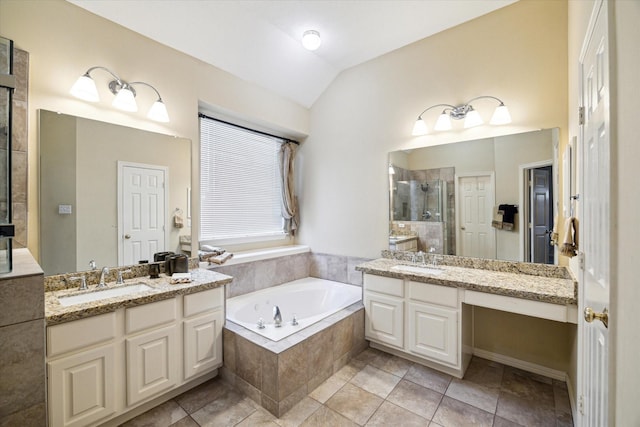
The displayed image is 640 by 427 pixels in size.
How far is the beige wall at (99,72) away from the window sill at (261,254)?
58cm

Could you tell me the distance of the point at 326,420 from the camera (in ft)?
5.95

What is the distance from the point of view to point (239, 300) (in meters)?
2.85

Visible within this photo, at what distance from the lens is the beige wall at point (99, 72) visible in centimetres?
185

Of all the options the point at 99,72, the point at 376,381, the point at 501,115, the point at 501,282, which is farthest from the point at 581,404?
the point at 99,72

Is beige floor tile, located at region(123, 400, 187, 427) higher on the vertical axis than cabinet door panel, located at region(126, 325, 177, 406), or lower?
lower

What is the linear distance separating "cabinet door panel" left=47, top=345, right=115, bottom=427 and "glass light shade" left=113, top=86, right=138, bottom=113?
173 cm

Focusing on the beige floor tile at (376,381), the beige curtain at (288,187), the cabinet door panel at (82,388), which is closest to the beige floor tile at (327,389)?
the beige floor tile at (376,381)

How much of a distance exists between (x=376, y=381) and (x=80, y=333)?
78.8 inches

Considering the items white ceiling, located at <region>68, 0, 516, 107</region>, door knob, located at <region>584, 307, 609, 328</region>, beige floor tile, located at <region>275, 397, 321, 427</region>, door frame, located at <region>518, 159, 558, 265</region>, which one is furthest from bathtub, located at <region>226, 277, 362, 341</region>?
white ceiling, located at <region>68, 0, 516, 107</region>

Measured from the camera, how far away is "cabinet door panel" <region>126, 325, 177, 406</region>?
1768 millimetres

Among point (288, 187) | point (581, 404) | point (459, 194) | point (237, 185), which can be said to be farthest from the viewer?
point (288, 187)

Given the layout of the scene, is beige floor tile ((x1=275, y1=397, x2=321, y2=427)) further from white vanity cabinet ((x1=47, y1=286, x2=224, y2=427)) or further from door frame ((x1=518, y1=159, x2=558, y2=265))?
door frame ((x1=518, y1=159, x2=558, y2=265))

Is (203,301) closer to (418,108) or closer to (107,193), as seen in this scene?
(107,193)
